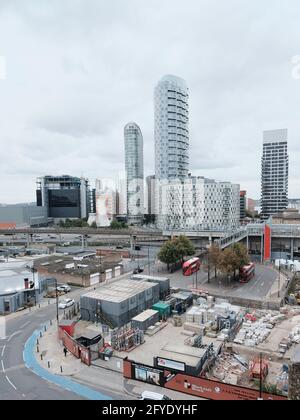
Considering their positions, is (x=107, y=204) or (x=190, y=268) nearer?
(x=190, y=268)

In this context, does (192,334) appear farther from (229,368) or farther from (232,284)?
(232,284)

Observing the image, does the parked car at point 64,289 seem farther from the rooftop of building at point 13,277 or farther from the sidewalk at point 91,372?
the sidewalk at point 91,372

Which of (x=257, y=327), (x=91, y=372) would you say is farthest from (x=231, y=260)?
(x=91, y=372)

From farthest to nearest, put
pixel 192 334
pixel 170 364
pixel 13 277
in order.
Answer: pixel 13 277, pixel 192 334, pixel 170 364

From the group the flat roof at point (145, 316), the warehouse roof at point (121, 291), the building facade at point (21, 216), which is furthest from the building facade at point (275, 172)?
the flat roof at point (145, 316)

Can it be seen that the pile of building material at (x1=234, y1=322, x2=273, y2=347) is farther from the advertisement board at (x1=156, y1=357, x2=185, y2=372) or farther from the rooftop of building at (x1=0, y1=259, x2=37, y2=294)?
the rooftop of building at (x1=0, y1=259, x2=37, y2=294)

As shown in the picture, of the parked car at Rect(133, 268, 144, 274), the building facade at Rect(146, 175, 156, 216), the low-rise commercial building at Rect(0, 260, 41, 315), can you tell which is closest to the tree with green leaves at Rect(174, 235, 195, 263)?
the parked car at Rect(133, 268, 144, 274)
